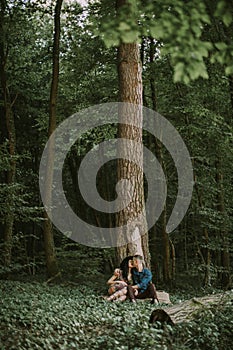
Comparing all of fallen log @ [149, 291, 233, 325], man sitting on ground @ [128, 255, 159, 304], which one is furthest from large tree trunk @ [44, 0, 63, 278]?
fallen log @ [149, 291, 233, 325]

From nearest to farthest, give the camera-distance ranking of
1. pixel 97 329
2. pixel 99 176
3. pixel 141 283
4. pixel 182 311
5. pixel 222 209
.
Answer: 1. pixel 97 329
2. pixel 182 311
3. pixel 141 283
4. pixel 222 209
5. pixel 99 176

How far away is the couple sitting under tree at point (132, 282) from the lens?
9.91 m

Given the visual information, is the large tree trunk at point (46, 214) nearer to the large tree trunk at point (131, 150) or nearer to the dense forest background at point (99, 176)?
the dense forest background at point (99, 176)

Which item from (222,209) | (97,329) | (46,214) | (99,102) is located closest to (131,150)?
(46,214)

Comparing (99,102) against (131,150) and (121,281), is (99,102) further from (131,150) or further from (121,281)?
(121,281)

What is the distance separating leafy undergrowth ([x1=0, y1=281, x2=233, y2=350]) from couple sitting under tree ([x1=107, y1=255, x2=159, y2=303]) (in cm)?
209

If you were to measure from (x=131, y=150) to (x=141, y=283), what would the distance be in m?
3.17

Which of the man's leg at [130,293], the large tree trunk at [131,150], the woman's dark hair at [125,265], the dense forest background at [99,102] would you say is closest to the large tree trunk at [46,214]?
the dense forest background at [99,102]

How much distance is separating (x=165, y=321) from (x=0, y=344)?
237 centimetres

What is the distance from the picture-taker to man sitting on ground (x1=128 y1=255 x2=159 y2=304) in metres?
9.91

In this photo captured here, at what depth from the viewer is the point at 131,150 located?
11289mm

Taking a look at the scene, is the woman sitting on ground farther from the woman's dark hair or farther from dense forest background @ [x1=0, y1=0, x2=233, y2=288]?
dense forest background @ [x1=0, y1=0, x2=233, y2=288]

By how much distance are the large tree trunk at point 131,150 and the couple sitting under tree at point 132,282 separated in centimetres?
42

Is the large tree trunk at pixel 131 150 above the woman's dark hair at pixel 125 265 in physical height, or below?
above
